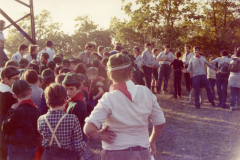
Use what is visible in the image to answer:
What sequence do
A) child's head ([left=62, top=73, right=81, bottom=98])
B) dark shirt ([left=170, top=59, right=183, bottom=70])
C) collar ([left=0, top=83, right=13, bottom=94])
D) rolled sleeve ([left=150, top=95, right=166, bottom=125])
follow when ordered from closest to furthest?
1. rolled sleeve ([left=150, top=95, right=166, bottom=125])
2. child's head ([left=62, top=73, right=81, bottom=98])
3. collar ([left=0, top=83, right=13, bottom=94])
4. dark shirt ([left=170, top=59, right=183, bottom=70])

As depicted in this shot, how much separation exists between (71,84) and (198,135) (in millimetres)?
3732

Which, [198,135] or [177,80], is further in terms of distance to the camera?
[177,80]

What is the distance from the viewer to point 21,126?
2771 mm

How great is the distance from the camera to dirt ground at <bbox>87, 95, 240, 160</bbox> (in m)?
4.62

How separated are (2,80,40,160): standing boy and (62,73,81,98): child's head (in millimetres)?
468

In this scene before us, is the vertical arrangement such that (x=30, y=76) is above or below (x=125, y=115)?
above

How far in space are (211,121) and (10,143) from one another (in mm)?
5516

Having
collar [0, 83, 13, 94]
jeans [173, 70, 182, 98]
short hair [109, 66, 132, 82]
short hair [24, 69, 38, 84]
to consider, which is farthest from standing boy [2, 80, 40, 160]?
jeans [173, 70, 182, 98]

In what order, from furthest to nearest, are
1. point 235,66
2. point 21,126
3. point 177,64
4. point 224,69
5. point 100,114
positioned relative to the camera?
point 177,64, point 224,69, point 235,66, point 21,126, point 100,114

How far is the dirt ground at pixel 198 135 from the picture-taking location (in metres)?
4.62

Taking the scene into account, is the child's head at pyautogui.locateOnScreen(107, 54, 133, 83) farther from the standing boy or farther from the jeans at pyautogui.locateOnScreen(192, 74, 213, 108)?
the jeans at pyautogui.locateOnScreen(192, 74, 213, 108)

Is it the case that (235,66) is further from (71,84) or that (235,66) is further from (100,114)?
(100,114)

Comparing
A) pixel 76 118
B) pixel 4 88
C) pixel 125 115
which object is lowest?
pixel 76 118

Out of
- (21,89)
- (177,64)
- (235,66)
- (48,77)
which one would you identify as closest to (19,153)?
(21,89)
